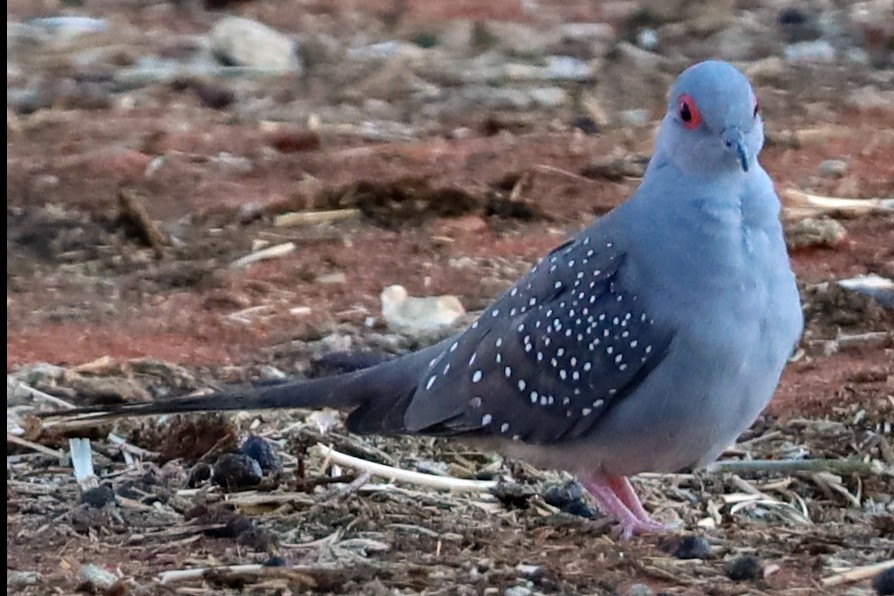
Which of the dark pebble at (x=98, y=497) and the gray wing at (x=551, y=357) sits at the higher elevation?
the gray wing at (x=551, y=357)

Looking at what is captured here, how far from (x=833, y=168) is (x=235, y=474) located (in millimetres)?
4081

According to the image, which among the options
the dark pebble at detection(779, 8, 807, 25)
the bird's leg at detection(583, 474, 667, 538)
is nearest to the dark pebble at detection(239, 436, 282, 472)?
the bird's leg at detection(583, 474, 667, 538)

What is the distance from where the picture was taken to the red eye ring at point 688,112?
432 cm

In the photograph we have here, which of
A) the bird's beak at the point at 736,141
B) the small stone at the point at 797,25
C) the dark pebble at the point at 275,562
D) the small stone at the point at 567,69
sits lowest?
the dark pebble at the point at 275,562

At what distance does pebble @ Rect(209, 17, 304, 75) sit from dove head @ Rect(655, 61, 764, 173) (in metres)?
6.26

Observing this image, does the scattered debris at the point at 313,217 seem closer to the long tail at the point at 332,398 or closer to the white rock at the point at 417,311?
the white rock at the point at 417,311

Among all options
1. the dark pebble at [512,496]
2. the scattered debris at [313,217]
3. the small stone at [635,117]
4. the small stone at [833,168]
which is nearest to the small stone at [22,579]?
the dark pebble at [512,496]

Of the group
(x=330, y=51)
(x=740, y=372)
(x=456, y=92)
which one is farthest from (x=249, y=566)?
(x=330, y=51)

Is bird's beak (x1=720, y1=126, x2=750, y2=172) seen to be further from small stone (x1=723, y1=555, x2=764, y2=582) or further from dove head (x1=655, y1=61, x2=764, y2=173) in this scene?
small stone (x1=723, y1=555, x2=764, y2=582)

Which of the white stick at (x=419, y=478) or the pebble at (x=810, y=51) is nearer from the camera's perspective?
the white stick at (x=419, y=478)

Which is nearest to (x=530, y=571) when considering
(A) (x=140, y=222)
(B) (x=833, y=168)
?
(A) (x=140, y=222)

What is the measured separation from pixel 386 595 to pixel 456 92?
623 cm

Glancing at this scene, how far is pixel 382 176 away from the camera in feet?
26.1

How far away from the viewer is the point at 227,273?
22.6ft
